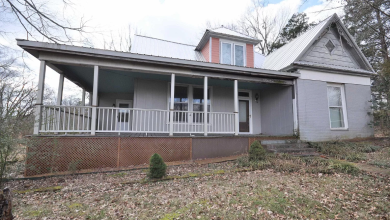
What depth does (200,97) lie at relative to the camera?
8.92 m

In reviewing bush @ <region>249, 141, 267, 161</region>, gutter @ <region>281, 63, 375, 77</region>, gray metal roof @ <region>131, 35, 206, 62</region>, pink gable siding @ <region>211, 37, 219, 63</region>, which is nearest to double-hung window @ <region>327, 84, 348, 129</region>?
gutter @ <region>281, 63, 375, 77</region>

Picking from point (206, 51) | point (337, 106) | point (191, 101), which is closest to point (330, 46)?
point (337, 106)

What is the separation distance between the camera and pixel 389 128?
7.96m

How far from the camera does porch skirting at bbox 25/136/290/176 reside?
509cm

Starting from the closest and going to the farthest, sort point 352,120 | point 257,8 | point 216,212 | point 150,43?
point 216,212 < point 352,120 < point 150,43 < point 257,8

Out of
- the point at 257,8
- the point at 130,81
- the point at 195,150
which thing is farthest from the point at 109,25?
the point at 257,8

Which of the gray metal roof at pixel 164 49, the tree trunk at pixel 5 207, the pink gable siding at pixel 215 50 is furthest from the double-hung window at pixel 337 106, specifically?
the tree trunk at pixel 5 207

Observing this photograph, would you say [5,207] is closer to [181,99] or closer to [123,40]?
[181,99]

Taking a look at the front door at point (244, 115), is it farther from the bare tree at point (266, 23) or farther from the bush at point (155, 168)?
the bare tree at point (266, 23)

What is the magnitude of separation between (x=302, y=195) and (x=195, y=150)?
11.8 feet

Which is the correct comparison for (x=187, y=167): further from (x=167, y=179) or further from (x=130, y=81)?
(x=130, y=81)

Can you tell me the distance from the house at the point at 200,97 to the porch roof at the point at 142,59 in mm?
29

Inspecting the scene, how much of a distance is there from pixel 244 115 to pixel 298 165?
451 centimetres

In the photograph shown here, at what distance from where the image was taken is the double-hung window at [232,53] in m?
9.99
